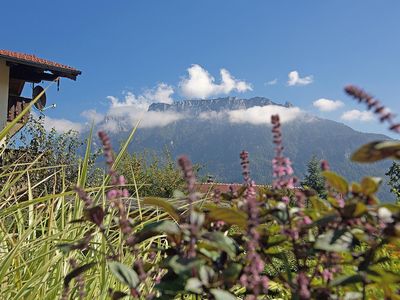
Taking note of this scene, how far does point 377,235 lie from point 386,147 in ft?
1.03

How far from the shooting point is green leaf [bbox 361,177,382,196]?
72cm

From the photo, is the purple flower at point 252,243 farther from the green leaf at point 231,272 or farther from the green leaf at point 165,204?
the green leaf at point 165,204

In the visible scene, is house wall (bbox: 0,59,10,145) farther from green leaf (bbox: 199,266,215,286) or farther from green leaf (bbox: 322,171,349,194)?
green leaf (bbox: 322,171,349,194)

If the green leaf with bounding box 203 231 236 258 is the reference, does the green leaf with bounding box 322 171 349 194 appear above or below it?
above

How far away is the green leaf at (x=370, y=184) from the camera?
2.37 feet

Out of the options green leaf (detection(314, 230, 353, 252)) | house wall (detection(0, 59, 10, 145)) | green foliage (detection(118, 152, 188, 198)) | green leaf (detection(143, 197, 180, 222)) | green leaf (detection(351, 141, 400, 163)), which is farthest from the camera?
green foliage (detection(118, 152, 188, 198))

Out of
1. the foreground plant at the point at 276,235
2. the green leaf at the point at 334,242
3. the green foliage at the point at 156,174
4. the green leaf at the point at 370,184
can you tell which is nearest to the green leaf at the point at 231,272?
the foreground plant at the point at 276,235

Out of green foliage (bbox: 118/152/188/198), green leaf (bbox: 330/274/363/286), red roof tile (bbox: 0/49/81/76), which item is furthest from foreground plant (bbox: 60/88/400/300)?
green foliage (bbox: 118/152/188/198)

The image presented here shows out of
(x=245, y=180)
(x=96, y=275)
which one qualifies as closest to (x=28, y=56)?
(x=96, y=275)

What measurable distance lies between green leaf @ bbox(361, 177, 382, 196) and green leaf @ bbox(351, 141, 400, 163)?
6 cm

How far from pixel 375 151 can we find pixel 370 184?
0.10 m

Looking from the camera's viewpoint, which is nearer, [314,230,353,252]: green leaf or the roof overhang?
[314,230,353,252]: green leaf

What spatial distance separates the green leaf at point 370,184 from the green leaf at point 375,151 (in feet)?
0.21

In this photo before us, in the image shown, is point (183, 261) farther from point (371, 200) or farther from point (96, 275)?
point (96, 275)
